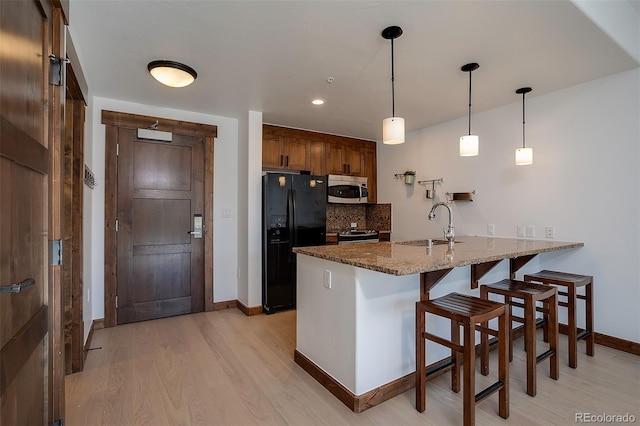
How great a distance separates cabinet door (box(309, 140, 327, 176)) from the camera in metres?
4.58

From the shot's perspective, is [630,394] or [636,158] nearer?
[630,394]

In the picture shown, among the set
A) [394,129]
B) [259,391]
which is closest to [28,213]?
[259,391]

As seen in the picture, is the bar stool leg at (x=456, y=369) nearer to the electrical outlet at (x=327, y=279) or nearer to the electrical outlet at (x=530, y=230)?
the electrical outlet at (x=327, y=279)

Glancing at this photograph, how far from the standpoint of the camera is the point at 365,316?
196 cm

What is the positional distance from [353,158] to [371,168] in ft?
1.26

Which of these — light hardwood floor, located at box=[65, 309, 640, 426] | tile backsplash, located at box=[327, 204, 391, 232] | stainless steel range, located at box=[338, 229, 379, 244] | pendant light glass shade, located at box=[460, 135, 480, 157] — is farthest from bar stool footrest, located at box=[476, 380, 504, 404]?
tile backsplash, located at box=[327, 204, 391, 232]

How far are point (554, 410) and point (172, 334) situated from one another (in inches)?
120

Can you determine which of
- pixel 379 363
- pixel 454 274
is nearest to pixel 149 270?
pixel 379 363

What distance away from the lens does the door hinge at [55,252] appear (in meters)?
1.40

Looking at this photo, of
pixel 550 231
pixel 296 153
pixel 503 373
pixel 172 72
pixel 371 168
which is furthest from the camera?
pixel 371 168

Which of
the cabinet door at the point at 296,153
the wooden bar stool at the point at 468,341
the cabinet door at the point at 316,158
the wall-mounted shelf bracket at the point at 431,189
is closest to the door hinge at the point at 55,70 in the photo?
the wooden bar stool at the point at 468,341

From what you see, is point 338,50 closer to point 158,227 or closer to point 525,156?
point 525,156

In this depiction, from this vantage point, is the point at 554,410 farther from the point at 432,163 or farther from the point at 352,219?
the point at 352,219

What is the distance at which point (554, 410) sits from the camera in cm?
193
